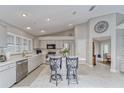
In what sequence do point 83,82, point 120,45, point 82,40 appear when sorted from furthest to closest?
point 82,40 < point 120,45 < point 83,82

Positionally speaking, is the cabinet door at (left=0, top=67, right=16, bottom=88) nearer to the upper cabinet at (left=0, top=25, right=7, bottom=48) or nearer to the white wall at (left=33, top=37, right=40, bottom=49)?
the upper cabinet at (left=0, top=25, right=7, bottom=48)

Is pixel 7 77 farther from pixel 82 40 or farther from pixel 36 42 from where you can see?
pixel 36 42

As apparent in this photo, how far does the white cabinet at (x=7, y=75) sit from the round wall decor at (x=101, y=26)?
229 inches

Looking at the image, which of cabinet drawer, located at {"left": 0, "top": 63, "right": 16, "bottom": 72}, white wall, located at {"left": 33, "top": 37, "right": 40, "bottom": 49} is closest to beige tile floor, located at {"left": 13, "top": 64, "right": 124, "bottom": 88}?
cabinet drawer, located at {"left": 0, "top": 63, "right": 16, "bottom": 72}

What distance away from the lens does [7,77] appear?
3.90 meters

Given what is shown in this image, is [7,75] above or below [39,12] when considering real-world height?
below

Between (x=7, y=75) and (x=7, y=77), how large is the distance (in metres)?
0.06

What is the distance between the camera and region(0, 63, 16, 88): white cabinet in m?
3.58

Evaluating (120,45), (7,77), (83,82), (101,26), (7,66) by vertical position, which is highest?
(101,26)

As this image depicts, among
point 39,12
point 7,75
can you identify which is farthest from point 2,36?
point 39,12

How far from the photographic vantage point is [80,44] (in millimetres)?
10258

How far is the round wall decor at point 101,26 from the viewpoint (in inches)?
316
